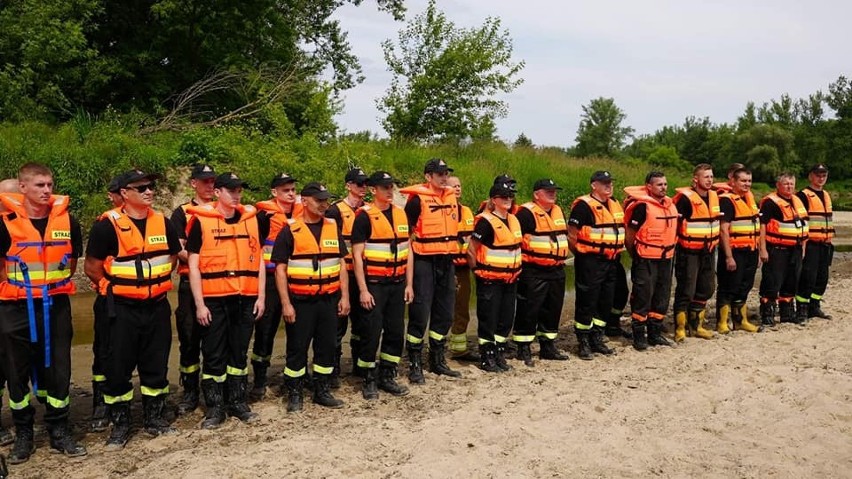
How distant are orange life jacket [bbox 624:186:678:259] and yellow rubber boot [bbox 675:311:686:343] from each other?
98cm

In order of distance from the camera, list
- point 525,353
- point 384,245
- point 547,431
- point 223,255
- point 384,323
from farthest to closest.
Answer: point 525,353
point 384,323
point 384,245
point 223,255
point 547,431

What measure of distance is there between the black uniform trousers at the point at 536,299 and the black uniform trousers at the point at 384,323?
1584mm

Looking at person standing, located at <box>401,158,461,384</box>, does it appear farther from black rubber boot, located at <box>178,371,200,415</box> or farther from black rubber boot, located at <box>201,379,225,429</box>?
black rubber boot, located at <box>178,371,200,415</box>

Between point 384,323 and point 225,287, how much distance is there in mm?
1726

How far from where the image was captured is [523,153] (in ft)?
84.2

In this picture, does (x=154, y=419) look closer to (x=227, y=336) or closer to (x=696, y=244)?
(x=227, y=336)

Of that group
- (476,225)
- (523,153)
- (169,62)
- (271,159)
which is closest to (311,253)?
(476,225)

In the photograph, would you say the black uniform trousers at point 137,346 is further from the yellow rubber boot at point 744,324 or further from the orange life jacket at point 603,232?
the yellow rubber boot at point 744,324

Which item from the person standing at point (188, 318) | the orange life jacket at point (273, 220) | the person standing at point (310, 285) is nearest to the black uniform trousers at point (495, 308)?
the person standing at point (310, 285)

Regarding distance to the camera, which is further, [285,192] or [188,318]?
[285,192]

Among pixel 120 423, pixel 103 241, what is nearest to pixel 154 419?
pixel 120 423

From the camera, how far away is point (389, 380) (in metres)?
7.00

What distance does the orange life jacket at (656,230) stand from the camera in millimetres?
8414

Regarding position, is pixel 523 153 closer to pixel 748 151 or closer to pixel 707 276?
pixel 707 276
